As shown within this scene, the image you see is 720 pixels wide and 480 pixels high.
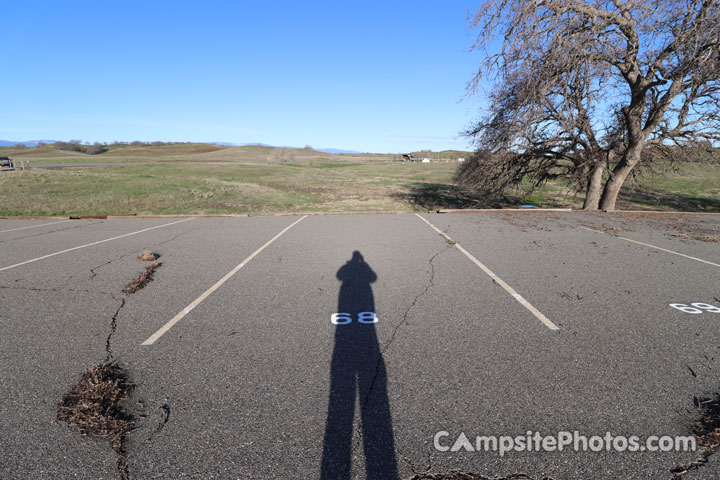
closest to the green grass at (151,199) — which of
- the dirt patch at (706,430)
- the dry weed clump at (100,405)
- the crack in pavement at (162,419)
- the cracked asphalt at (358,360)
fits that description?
the cracked asphalt at (358,360)

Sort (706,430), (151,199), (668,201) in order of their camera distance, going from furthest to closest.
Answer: (668,201), (151,199), (706,430)

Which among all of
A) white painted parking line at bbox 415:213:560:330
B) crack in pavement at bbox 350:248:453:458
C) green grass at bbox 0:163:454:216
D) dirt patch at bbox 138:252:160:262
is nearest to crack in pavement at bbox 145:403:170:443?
crack in pavement at bbox 350:248:453:458

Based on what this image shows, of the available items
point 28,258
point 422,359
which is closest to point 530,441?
point 422,359

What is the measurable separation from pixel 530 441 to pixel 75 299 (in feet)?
21.1

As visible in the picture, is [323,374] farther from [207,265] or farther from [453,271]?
[207,265]

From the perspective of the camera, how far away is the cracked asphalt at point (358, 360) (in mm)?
2393

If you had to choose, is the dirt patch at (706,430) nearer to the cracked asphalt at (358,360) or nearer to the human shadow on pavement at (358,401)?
the cracked asphalt at (358,360)

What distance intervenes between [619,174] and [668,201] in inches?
589

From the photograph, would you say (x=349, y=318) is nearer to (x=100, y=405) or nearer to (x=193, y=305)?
(x=193, y=305)

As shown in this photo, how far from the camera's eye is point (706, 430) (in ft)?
8.34

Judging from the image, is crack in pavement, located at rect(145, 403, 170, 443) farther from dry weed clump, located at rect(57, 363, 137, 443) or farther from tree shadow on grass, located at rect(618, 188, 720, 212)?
tree shadow on grass, located at rect(618, 188, 720, 212)

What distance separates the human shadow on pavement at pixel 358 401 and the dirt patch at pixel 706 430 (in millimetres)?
1935

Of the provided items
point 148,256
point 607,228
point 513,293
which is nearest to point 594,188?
point 607,228

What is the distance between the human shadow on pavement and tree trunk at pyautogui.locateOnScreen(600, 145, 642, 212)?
594 inches
